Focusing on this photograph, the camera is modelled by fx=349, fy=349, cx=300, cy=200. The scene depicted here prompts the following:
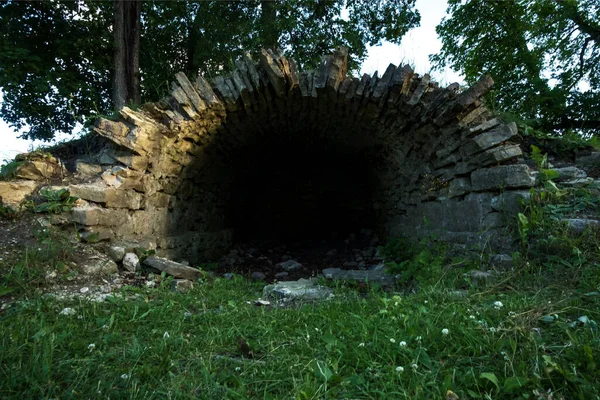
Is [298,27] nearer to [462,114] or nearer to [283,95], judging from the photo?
[283,95]

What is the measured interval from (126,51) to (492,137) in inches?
357

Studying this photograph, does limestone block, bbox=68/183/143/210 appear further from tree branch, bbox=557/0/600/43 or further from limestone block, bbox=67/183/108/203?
tree branch, bbox=557/0/600/43

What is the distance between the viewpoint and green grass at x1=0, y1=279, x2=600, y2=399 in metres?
1.33

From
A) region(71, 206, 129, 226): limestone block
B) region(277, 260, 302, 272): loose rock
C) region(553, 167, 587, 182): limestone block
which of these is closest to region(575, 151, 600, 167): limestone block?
region(553, 167, 587, 182): limestone block

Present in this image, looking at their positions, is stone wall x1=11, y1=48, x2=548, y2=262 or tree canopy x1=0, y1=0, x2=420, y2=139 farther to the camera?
tree canopy x1=0, y1=0, x2=420, y2=139

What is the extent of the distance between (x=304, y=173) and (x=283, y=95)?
11.0 ft

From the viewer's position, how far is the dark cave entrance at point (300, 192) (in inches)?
239

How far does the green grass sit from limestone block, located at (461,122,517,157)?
61.1 inches

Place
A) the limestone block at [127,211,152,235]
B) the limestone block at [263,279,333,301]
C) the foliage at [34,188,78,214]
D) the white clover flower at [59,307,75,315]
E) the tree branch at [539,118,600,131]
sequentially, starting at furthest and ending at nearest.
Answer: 1. the tree branch at [539,118,600,131]
2. the limestone block at [127,211,152,235]
3. the foliage at [34,188,78,214]
4. the limestone block at [263,279,333,301]
5. the white clover flower at [59,307,75,315]

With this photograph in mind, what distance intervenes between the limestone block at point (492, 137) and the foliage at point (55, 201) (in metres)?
3.84

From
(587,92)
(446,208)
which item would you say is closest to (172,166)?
(446,208)

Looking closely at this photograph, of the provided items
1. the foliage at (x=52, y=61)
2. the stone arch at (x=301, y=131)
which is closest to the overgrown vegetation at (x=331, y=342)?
the stone arch at (x=301, y=131)

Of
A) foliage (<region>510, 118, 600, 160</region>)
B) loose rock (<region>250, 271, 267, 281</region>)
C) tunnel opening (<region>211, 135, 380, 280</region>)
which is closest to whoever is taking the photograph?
foliage (<region>510, 118, 600, 160</region>)

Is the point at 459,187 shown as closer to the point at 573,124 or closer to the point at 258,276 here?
the point at 258,276
